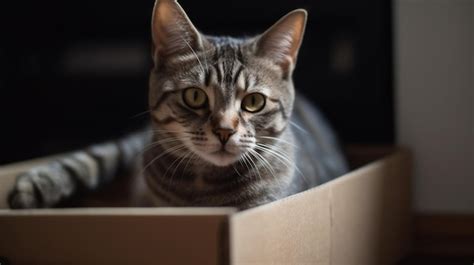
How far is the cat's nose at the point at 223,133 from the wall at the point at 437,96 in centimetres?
97

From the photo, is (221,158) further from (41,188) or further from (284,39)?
(41,188)

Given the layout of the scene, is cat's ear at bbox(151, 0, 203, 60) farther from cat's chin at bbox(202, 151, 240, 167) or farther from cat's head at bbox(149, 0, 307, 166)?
cat's chin at bbox(202, 151, 240, 167)

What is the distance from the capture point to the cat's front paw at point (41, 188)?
146 centimetres

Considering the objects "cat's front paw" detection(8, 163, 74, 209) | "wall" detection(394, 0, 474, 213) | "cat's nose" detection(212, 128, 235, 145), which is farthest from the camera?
"wall" detection(394, 0, 474, 213)

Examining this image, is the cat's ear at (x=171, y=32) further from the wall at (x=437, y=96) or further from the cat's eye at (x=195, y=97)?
the wall at (x=437, y=96)

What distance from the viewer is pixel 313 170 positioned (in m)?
1.57

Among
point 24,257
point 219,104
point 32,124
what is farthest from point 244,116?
point 32,124

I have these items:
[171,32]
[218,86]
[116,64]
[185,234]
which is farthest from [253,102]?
[116,64]

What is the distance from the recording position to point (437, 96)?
6.38 ft

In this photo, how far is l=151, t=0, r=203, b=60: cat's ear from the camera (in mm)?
1243

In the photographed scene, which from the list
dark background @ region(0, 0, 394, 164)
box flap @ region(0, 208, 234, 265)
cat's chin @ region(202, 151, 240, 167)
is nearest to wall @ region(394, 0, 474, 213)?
dark background @ region(0, 0, 394, 164)

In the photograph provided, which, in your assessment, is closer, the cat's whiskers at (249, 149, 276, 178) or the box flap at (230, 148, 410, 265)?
the box flap at (230, 148, 410, 265)

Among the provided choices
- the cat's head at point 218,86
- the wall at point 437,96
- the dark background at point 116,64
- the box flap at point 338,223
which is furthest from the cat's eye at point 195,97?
the wall at point 437,96

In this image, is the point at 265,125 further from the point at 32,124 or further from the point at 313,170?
the point at 32,124
